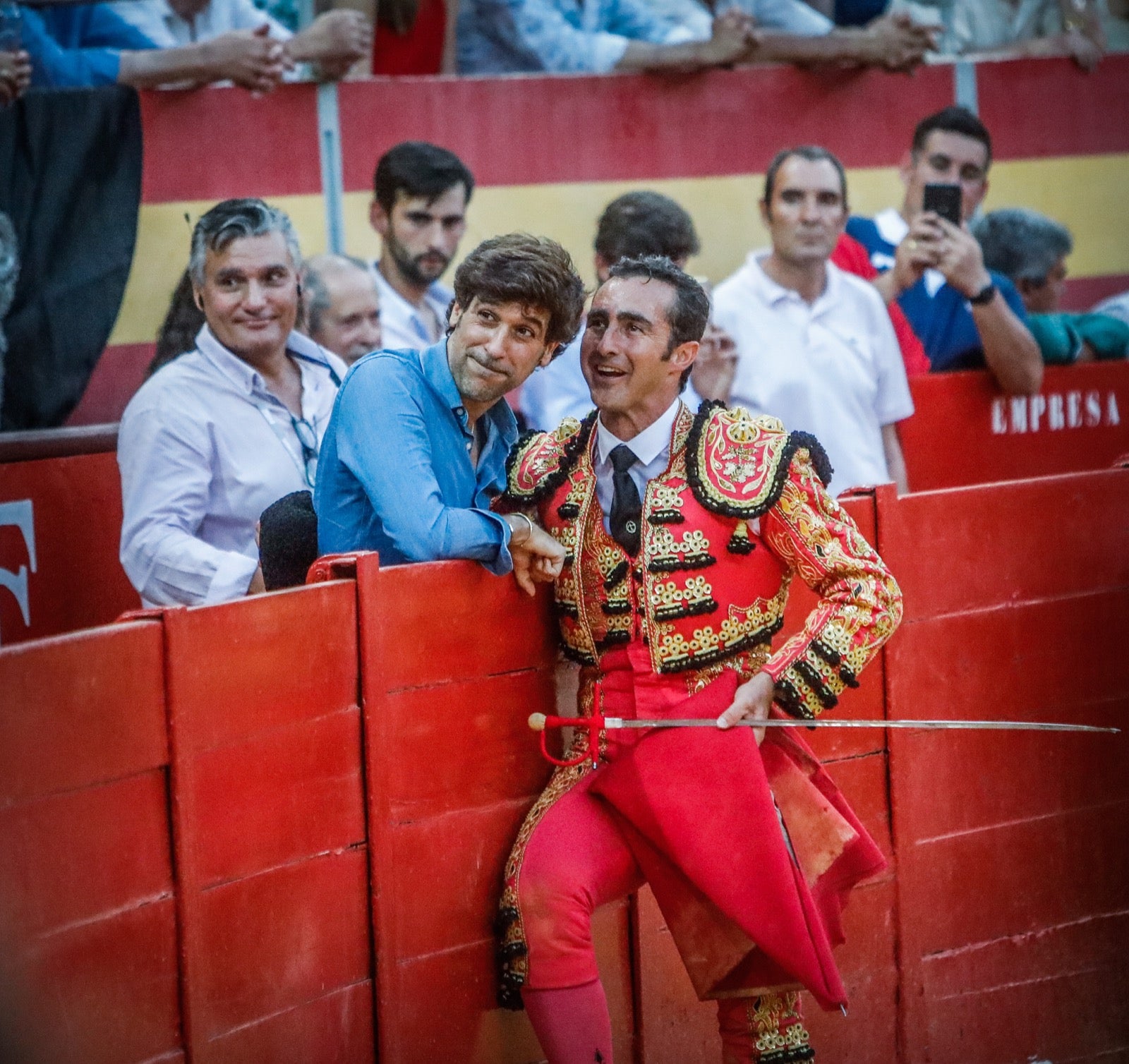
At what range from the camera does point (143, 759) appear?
2875 mm

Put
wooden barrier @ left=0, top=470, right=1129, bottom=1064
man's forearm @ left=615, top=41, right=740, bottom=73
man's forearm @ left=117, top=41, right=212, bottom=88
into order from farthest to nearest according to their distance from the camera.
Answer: man's forearm @ left=615, top=41, right=740, bottom=73 → man's forearm @ left=117, top=41, right=212, bottom=88 → wooden barrier @ left=0, top=470, right=1129, bottom=1064

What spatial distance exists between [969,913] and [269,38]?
3029 millimetres

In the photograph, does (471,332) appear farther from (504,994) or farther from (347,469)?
(504,994)

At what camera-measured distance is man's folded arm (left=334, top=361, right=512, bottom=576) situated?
10.6 ft

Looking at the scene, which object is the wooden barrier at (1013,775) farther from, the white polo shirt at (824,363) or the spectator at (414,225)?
the spectator at (414,225)

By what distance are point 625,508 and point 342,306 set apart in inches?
68.1

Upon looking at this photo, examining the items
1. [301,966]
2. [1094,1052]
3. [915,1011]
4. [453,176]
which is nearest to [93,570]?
[453,176]

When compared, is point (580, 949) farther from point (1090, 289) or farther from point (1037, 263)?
point (1090, 289)

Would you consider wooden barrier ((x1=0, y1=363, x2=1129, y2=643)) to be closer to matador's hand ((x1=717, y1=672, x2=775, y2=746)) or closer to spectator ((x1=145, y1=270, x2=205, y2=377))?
spectator ((x1=145, y1=270, x2=205, y2=377))

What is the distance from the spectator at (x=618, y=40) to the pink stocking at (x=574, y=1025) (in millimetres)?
3542

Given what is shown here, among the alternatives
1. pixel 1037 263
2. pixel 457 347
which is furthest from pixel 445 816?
pixel 1037 263

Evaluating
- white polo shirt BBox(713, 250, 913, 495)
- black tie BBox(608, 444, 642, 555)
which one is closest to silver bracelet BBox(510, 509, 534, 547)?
black tie BBox(608, 444, 642, 555)

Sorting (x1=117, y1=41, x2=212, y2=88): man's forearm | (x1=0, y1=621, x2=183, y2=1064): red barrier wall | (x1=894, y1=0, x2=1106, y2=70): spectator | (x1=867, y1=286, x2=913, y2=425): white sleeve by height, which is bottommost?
(x1=0, y1=621, x2=183, y2=1064): red barrier wall

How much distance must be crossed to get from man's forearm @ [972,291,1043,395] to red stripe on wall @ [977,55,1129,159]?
1041mm
